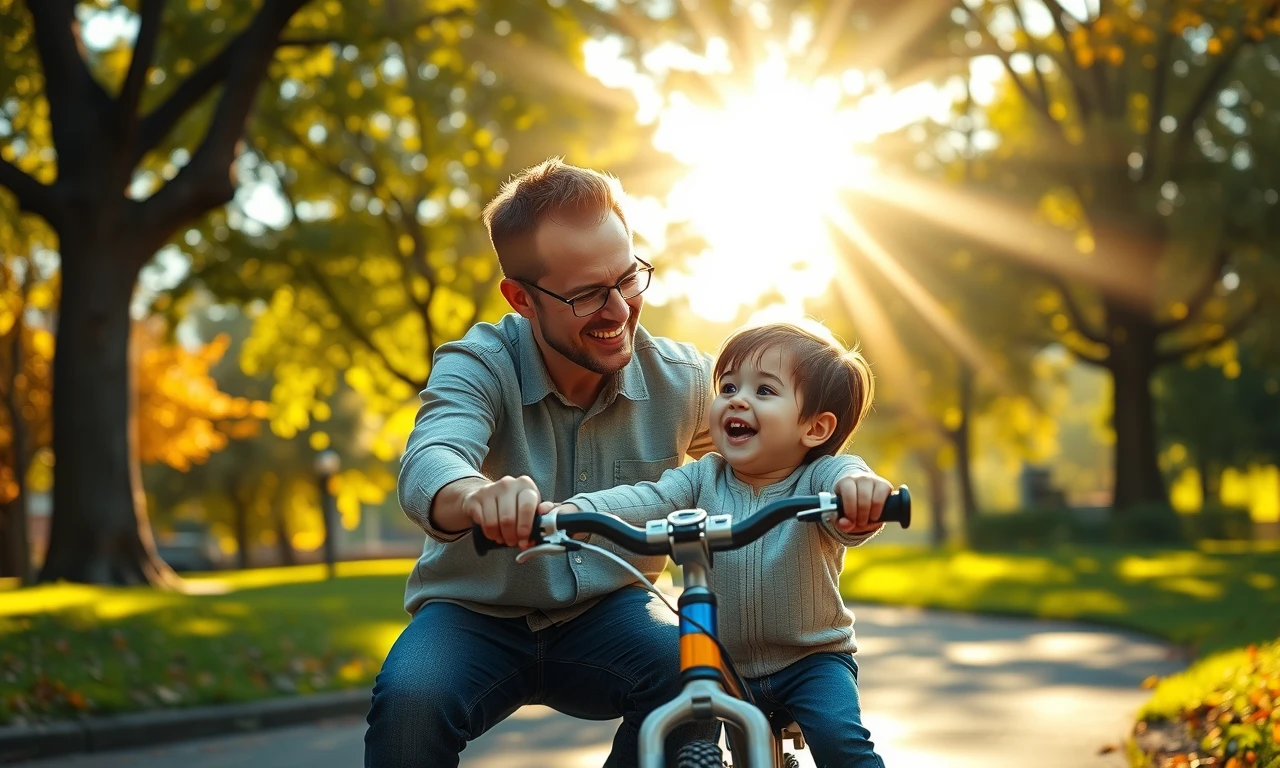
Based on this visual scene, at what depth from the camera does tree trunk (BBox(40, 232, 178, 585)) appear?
14000 millimetres

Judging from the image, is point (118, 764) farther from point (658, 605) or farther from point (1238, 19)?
point (1238, 19)

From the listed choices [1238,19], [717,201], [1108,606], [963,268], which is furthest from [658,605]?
[963,268]

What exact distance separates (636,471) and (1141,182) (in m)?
24.5

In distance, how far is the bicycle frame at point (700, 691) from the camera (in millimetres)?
2518

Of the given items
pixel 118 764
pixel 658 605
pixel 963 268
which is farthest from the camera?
pixel 963 268

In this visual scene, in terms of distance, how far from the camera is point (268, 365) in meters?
26.8

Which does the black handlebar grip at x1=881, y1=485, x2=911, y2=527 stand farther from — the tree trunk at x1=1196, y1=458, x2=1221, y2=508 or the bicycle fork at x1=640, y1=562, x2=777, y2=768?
the tree trunk at x1=1196, y1=458, x2=1221, y2=508

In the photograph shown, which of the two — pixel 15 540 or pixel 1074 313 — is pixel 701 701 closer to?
pixel 1074 313

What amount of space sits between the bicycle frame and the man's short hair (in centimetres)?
104

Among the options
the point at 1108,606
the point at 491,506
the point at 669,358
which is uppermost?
the point at 669,358

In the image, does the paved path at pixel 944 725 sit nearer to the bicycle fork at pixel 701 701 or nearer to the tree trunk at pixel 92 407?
the bicycle fork at pixel 701 701

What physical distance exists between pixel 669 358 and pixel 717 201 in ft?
53.4

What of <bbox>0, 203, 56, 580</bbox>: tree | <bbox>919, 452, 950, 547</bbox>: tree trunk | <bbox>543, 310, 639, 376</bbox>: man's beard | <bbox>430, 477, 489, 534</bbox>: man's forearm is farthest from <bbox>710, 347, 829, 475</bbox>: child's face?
<bbox>919, 452, 950, 547</bbox>: tree trunk

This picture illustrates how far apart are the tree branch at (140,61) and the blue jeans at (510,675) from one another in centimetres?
1161
